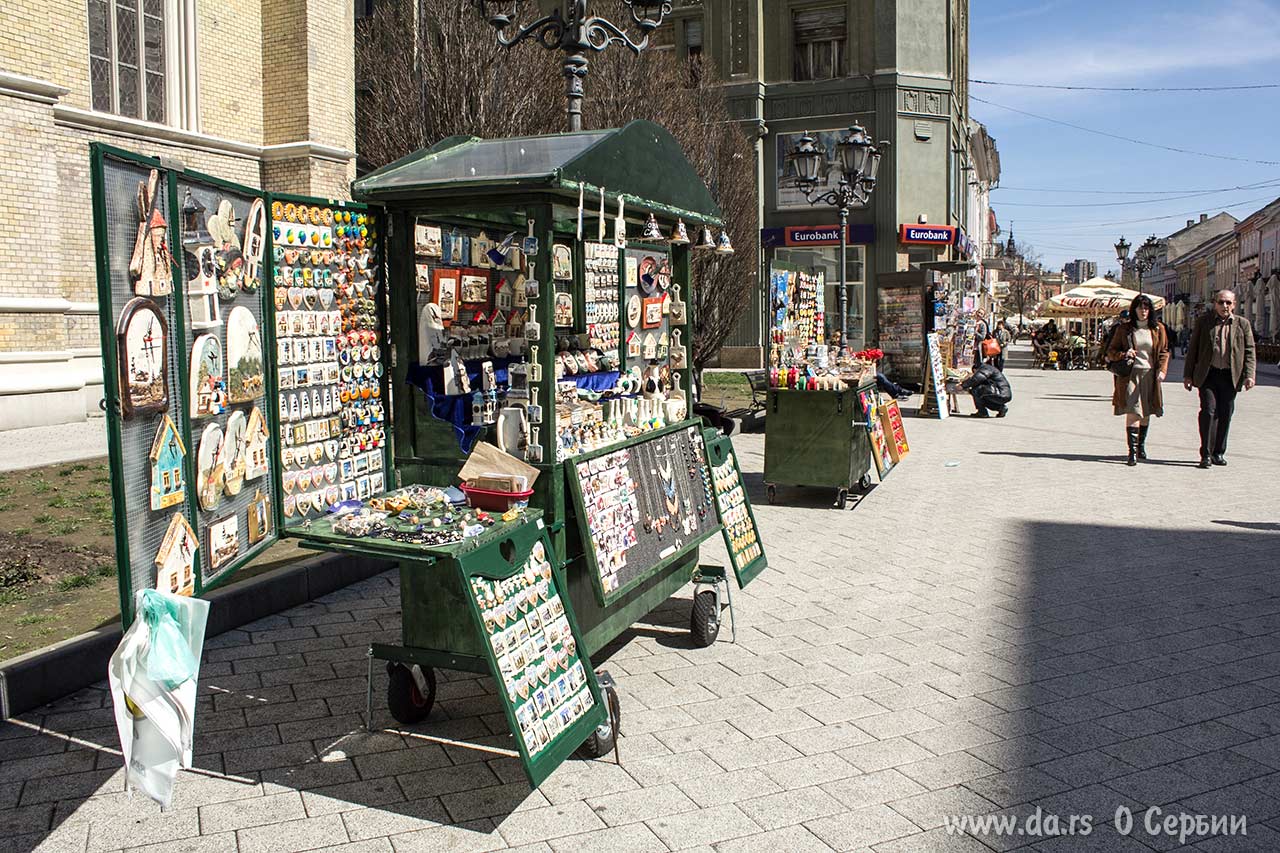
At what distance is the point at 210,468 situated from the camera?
3.54m

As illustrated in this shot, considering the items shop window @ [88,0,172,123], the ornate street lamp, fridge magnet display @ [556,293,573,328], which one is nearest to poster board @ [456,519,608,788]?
fridge magnet display @ [556,293,573,328]

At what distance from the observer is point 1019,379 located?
28.0 meters

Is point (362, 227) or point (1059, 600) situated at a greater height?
point (362, 227)

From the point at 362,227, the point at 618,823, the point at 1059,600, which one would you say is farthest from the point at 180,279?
the point at 1059,600

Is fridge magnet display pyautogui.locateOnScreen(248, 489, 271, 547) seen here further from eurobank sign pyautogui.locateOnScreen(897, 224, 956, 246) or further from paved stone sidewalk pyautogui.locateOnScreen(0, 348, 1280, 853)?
eurobank sign pyautogui.locateOnScreen(897, 224, 956, 246)

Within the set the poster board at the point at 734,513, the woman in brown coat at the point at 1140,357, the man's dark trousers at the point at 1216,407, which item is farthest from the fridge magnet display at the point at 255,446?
the man's dark trousers at the point at 1216,407

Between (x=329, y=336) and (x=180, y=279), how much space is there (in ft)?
3.56

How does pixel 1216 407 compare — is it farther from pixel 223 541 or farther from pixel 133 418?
pixel 133 418

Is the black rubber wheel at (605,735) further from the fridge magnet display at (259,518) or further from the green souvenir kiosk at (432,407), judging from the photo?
Result: the fridge magnet display at (259,518)

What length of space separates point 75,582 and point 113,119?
13522 mm

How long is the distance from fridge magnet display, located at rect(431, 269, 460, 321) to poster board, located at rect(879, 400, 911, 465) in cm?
595

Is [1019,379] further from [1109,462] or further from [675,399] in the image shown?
[675,399]

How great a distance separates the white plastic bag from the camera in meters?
3.01

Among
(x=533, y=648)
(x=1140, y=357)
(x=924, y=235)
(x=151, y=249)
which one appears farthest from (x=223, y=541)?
(x=924, y=235)
